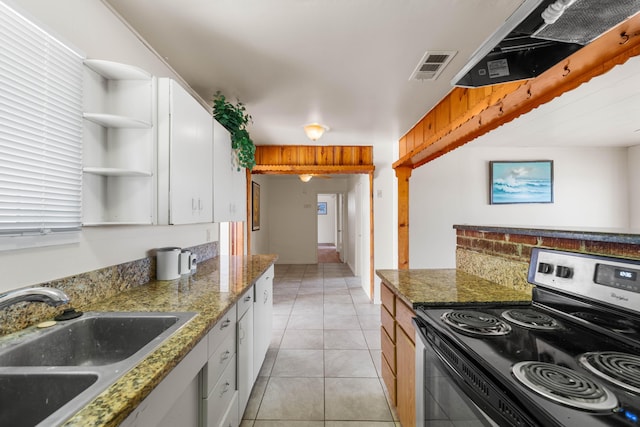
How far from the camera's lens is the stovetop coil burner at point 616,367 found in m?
0.69

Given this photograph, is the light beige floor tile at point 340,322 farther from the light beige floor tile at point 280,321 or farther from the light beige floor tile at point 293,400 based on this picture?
the light beige floor tile at point 293,400

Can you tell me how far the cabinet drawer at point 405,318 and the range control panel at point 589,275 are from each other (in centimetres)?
58

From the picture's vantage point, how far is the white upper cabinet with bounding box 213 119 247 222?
213 cm

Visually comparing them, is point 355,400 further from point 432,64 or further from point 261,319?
point 432,64

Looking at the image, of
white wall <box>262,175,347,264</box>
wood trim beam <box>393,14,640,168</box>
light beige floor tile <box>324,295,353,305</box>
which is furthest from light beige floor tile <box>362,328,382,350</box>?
white wall <box>262,175,347,264</box>

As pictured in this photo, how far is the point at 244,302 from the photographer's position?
1.80m

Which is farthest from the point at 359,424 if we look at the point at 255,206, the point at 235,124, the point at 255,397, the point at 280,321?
the point at 255,206

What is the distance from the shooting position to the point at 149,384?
74 cm

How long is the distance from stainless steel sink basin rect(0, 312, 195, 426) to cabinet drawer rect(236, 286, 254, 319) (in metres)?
0.49

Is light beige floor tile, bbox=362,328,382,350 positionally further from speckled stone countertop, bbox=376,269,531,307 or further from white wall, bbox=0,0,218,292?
white wall, bbox=0,0,218,292

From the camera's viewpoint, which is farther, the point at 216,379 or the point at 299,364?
the point at 299,364

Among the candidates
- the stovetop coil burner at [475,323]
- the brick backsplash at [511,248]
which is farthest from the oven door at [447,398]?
the brick backsplash at [511,248]

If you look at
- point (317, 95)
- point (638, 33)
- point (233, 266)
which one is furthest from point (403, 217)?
point (638, 33)

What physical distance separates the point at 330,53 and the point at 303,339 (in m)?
2.64
